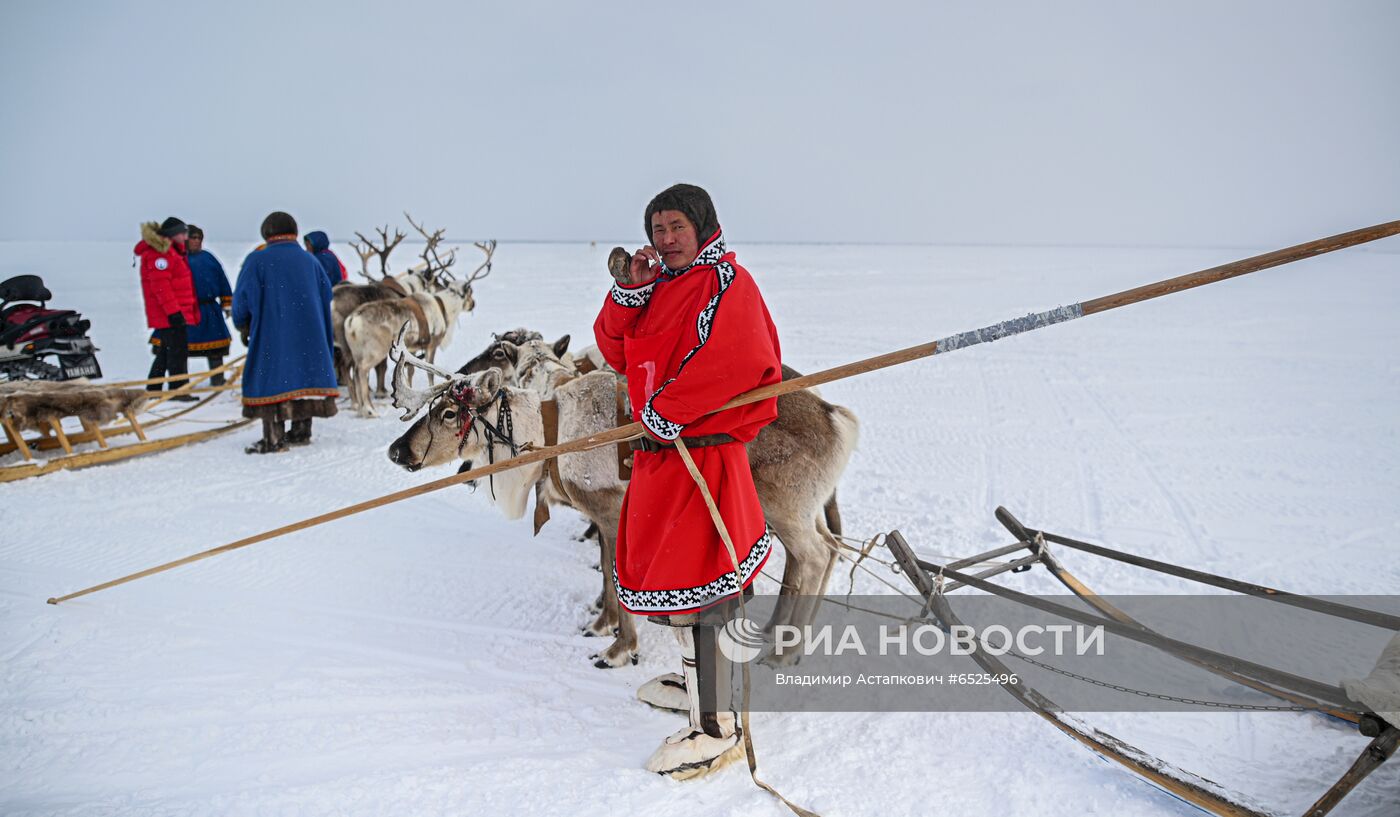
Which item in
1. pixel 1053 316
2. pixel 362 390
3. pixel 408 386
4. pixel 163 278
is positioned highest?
pixel 163 278

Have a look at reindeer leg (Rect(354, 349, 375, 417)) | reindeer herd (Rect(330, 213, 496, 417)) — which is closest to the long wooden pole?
reindeer herd (Rect(330, 213, 496, 417))

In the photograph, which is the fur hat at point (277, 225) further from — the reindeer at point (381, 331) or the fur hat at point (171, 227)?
the fur hat at point (171, 227)

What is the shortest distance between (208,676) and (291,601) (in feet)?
2.53

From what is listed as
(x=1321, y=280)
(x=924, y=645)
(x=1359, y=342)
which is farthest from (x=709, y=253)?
(x=1321, y=280)

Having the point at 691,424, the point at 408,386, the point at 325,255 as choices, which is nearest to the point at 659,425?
the point at 691,424

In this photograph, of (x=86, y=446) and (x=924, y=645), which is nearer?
(x=924, y=645)

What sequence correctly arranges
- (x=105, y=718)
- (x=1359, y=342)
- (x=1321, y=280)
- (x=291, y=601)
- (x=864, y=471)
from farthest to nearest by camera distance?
(x=1321, y=280) < (x=1359, y=342) < (x=864, y=471) < (x=291, y=601) < (x=105, y=718)

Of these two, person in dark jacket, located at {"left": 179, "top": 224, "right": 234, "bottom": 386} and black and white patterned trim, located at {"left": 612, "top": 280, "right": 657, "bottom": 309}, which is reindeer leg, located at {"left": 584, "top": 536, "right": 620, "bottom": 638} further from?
person in dark jacket, located at {"left": 179, "top": 224, "right": 234, "bottom": 386}

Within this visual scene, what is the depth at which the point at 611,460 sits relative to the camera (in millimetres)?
3484

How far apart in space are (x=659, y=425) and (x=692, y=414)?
5.1 inches

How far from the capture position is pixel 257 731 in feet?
9.21

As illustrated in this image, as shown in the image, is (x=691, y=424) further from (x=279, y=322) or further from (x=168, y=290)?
(x=168, y=290)

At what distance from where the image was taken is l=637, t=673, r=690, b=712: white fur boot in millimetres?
2984

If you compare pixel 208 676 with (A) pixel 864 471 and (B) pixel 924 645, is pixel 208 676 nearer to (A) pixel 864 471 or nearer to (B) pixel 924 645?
(B) pixel 924 645
